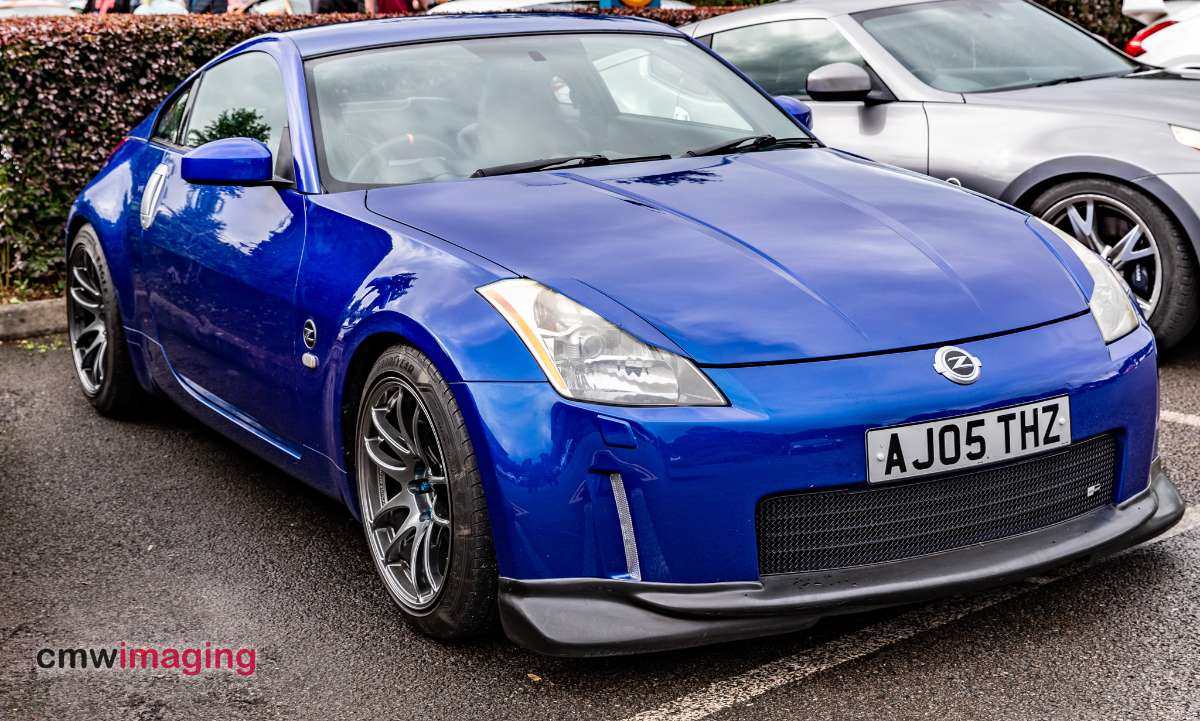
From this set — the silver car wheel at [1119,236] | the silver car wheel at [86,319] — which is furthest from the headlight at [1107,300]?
the silver car wheel at [86,319]

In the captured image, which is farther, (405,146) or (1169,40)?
(1169,40)

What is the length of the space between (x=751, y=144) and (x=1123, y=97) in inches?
92.5

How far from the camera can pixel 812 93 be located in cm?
602

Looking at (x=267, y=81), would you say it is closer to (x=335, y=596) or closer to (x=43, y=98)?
(x=335, y=596)

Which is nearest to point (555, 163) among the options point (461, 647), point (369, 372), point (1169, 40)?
point (369, 372)

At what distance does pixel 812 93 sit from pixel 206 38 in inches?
141

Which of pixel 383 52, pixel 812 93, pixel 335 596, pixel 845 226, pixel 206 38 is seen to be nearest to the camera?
pixel 845 226

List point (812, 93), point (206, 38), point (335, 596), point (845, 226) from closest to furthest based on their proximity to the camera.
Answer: point (845, 226), point (335, 596), point (812, 93), point (206, 38)

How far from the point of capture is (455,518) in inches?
120

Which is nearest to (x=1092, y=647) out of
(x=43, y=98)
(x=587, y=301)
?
(x=587, y=301)

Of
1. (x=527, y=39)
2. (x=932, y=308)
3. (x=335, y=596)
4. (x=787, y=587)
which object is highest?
(x=527, y=39)

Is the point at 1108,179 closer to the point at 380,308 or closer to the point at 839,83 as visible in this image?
the point at 839,83

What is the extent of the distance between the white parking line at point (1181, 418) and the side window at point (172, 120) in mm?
3620

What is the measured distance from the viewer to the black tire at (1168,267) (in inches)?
211
